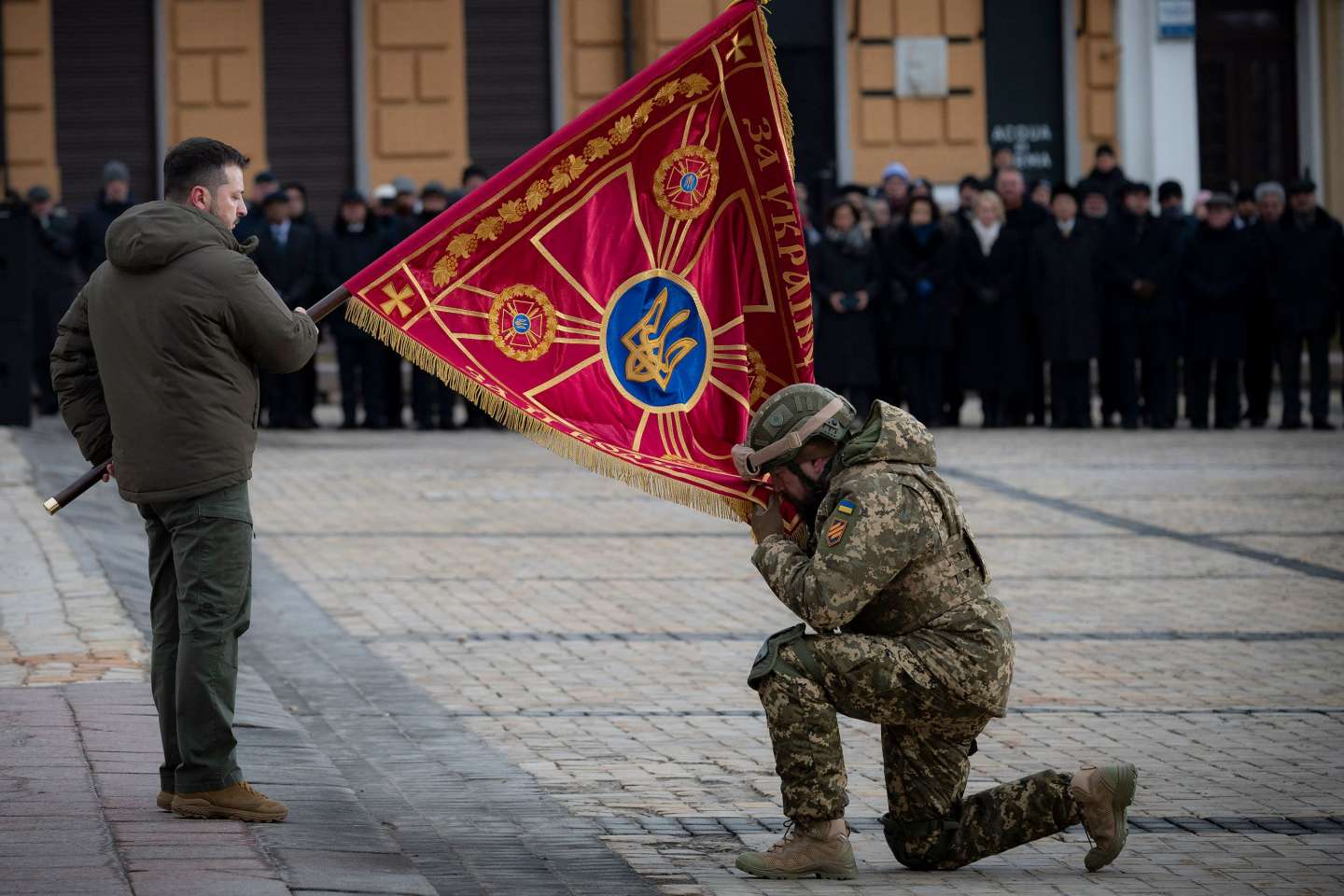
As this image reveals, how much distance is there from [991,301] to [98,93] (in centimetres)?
1168

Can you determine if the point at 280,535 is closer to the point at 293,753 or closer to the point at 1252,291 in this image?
the point at 293,753

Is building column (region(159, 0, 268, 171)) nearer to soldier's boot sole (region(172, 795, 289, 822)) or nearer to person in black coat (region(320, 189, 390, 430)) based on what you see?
person in black coat (region(320, 189, 390, 430))

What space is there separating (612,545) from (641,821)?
642 cm

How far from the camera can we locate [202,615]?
622cm

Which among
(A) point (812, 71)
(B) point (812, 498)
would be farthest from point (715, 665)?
(A) point (812, 71)

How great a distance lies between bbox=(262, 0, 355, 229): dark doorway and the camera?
2705 centimetres

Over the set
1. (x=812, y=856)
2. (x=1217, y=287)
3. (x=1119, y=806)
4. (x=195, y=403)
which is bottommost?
(x=812, y=856)

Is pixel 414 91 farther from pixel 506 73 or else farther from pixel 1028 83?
pixel 1028 83

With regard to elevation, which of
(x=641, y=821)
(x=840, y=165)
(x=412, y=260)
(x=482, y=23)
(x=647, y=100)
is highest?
(x=482, y=23)

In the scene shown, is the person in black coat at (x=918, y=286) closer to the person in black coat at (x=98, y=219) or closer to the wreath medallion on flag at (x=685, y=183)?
the person in black coat at (x=98, y=219)

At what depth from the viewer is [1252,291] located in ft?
68.0

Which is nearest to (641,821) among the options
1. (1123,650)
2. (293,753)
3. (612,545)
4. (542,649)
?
(293,753)

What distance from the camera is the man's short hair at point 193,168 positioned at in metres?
6.30

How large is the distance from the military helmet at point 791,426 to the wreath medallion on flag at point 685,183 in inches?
42.2
